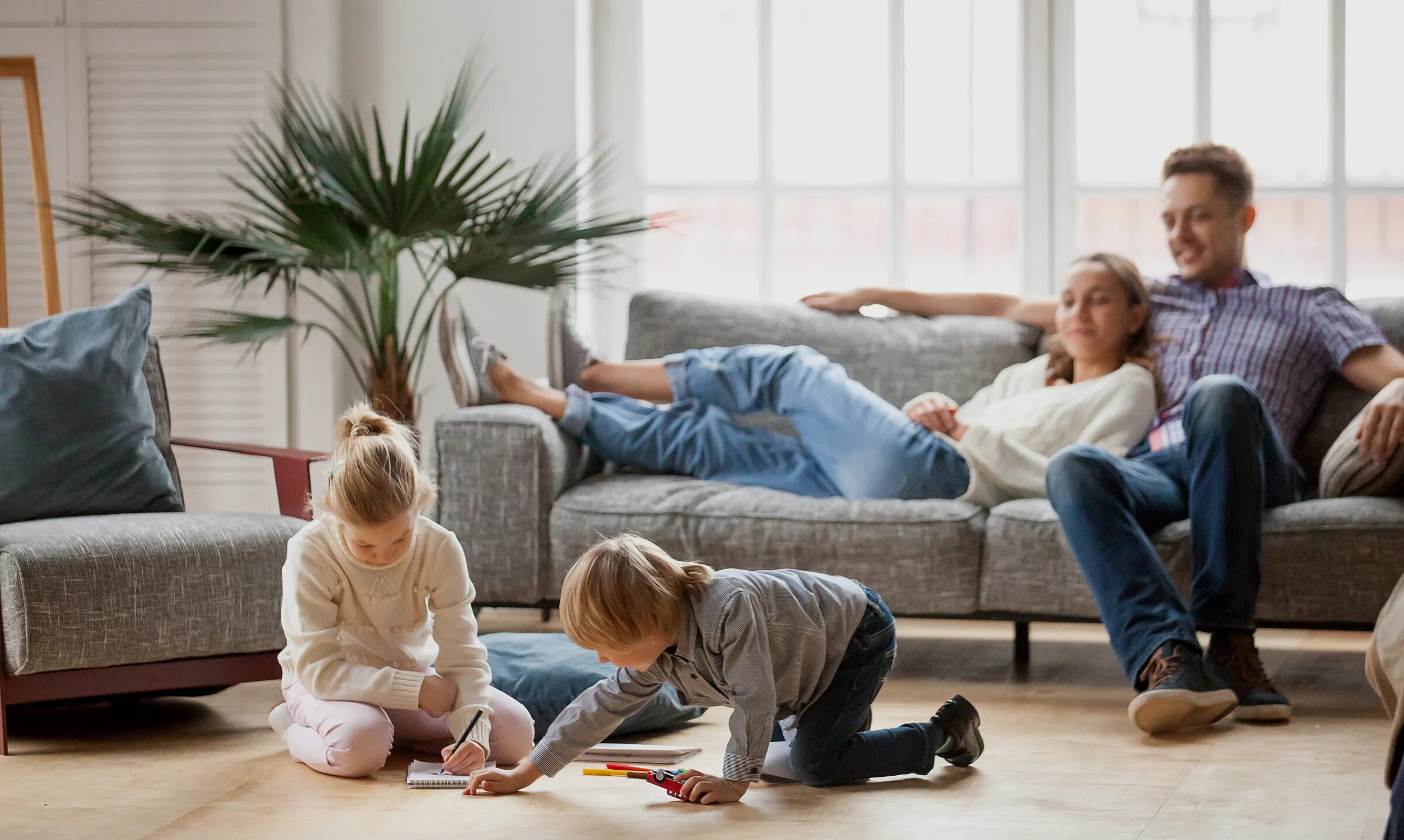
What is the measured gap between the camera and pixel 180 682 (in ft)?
8.43

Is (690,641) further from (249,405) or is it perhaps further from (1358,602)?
(249,405)

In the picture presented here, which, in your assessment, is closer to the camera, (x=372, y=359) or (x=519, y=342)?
(x=372, y=359)

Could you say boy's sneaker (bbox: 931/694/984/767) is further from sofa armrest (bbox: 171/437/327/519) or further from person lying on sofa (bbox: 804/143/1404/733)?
sofa armrest (bbox: 171/437/327/519)

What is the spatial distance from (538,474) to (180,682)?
874 mm

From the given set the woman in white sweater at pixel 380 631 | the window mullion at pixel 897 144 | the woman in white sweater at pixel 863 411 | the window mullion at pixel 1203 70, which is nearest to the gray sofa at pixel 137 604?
the woman in white sweater at pixel 380 631

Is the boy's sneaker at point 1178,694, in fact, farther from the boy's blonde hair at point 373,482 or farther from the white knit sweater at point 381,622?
the boy's blonde hair at point 373,482

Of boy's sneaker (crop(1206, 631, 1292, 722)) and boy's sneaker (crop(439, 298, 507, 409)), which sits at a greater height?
boy's sneaker (crop(439, 298, 507, 409))

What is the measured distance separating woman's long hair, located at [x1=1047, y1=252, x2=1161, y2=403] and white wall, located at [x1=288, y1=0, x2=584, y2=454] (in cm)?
157

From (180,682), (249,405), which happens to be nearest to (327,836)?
(180,682)

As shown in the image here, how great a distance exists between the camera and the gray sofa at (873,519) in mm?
2764

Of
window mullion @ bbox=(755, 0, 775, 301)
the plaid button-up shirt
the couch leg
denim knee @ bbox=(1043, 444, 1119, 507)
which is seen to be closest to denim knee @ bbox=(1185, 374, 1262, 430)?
denim knee @ bbox=(1043, 444, 1119, 507)

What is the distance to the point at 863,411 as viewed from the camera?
321 centimetres

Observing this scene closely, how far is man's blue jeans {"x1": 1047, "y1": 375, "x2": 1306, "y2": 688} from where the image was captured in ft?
8.51

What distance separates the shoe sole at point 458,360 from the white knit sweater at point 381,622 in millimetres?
970
